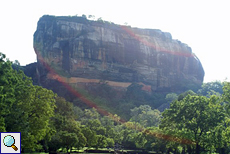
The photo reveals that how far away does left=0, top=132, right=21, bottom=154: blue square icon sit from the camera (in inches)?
595

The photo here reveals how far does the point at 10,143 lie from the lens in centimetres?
1544

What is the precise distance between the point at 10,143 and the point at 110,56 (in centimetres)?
7815

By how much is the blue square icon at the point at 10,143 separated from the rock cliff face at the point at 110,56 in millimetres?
68790

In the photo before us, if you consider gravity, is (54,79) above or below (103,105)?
above

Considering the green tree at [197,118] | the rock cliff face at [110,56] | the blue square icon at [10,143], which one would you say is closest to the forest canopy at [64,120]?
the green tree at [197,118]

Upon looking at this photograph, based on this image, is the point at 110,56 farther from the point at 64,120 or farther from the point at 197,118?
the point at 197,118

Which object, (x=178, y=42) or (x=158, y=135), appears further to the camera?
(x=178, y=42)

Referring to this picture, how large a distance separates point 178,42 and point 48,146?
91.5 metres

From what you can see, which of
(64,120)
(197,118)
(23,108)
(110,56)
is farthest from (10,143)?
(110,56)

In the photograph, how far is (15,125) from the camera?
2295 centimetres

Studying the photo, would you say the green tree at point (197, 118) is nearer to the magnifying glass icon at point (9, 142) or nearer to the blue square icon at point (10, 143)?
the blue square icon at point (10, 143)

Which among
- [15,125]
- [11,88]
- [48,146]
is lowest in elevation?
[48,146]

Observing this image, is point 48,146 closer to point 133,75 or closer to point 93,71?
point 93,71

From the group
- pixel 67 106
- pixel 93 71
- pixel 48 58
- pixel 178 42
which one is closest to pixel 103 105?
pixel 93 71
